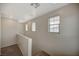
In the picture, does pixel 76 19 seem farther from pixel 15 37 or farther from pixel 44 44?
pixel 15 37

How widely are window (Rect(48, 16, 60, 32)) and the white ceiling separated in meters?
0.16

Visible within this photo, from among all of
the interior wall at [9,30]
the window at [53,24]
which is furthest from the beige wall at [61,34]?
the interior wall at [9,30]

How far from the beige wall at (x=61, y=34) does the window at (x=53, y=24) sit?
53 millimetres

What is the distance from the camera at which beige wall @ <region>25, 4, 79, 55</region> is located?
1774 mm

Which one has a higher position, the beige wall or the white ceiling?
the white ceiling

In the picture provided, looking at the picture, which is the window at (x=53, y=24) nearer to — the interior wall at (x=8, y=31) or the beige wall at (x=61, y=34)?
the beige wall at (x=61, y=34)

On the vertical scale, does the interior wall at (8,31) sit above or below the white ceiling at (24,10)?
below

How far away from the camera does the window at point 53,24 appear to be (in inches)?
70.6

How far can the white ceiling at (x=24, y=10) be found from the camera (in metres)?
1.76

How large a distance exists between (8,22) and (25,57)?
2.20 feet

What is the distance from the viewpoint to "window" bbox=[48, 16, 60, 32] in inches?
70.6

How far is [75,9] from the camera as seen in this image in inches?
69.7

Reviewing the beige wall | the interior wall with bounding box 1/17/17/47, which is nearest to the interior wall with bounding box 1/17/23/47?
the interior wall with bounding box 1/17/17/47

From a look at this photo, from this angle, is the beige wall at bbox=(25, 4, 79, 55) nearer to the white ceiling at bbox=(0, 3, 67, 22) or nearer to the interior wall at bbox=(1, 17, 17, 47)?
the white ceiling at bbox=(0, 3, 67, 22)
